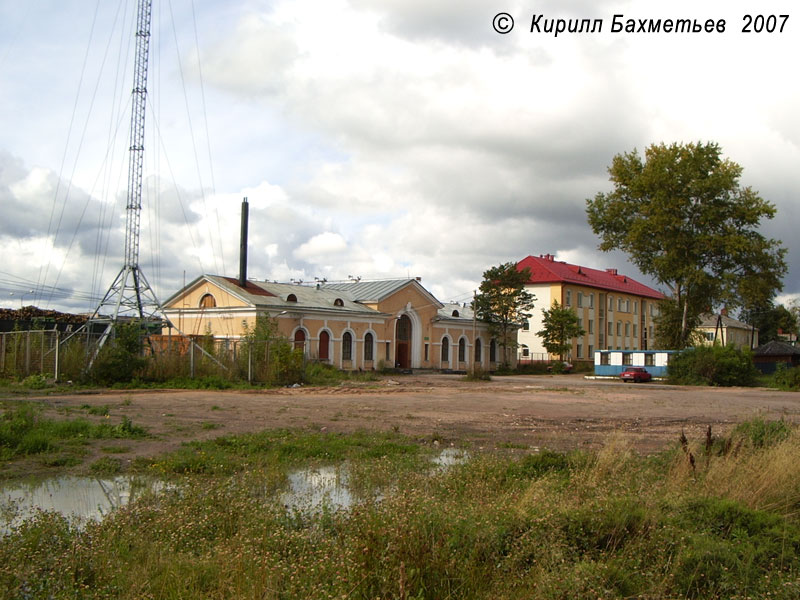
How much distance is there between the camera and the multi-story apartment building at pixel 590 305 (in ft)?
239

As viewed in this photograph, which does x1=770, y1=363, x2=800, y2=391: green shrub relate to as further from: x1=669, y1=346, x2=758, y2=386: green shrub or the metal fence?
the metal fence

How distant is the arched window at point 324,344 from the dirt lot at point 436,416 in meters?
18.2

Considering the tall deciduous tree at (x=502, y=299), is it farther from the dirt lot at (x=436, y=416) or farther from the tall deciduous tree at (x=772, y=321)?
the tall deciduous tree at (x=772, y=321)

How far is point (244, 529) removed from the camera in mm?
6496

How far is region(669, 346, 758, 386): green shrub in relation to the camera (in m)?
45.7

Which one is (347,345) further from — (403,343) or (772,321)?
(772,321)

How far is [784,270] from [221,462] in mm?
47801

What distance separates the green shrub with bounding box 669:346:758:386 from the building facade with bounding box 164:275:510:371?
15038mm

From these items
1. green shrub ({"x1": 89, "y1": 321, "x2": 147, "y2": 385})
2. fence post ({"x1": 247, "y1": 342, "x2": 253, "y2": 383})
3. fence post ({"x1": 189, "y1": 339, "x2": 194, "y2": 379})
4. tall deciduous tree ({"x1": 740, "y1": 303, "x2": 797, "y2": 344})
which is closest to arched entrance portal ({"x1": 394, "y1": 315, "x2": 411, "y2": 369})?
fence post ({"x1": 247, "y1": 342, "x2": 253, "y2": 383})

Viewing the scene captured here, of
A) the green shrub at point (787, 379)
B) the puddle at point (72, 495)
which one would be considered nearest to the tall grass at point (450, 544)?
the puddle at point (72, 495)

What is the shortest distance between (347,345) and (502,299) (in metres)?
16.6

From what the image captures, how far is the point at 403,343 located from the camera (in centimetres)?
5653

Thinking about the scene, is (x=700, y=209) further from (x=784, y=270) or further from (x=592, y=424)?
(x=592, y=424)

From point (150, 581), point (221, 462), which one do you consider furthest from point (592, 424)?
point (150, 581)
